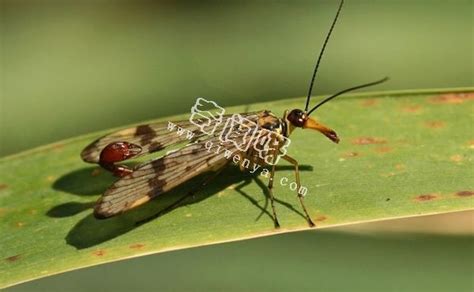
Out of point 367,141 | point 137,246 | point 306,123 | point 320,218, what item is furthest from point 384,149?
point 137,246

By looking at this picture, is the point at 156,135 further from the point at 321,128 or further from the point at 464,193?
the point at 464,193

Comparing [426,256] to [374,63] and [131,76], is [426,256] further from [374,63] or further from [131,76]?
[131,76]

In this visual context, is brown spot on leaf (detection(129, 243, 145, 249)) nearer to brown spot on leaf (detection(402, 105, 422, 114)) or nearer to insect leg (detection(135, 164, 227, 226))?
insect leg (detection(135, 164, 227, 226))

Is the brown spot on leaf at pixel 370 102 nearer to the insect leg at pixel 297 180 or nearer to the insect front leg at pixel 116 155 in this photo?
the insect leg at pixel 297 180

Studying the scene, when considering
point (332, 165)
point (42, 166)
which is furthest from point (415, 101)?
point (42, 166)

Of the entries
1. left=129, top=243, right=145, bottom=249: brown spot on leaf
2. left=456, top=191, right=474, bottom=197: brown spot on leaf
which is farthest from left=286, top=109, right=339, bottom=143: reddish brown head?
left=129, top=243, right=145, bottom=249: brown spot on leaf

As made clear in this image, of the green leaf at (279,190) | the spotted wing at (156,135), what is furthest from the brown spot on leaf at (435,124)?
the spotted wing at (156,135)
